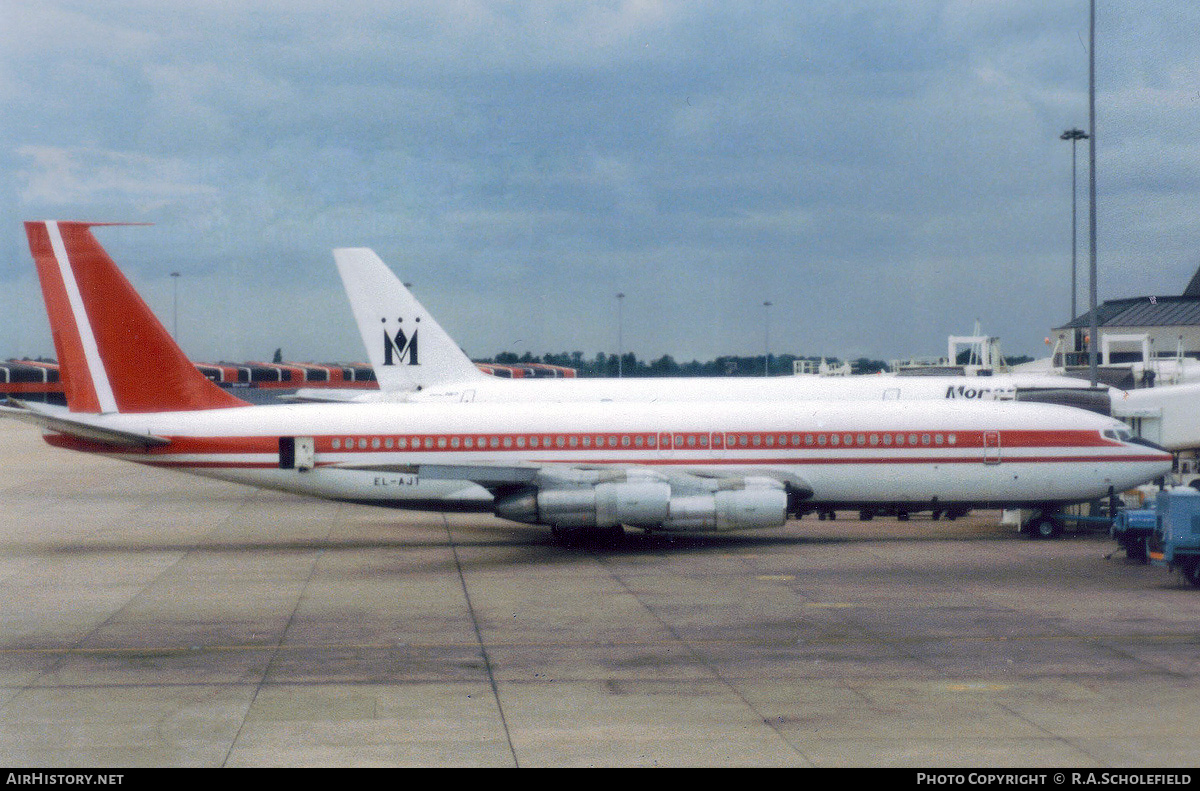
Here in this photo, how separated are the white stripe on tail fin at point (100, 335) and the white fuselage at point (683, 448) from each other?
658 mm

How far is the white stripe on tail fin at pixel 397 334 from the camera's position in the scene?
47.2 metres

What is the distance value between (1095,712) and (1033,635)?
5055 millimetres

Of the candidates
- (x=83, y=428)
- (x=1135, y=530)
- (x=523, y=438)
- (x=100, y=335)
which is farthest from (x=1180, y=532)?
(x=100, y=335)

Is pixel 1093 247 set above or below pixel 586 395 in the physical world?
above

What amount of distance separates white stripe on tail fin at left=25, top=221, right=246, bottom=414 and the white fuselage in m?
0.66

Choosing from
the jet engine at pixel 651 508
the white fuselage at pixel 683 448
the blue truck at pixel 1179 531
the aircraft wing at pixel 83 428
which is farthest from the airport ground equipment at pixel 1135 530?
the aircraft wing at pixel 83 428

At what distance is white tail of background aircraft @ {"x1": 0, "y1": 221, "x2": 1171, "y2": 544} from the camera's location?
3209 centimetres

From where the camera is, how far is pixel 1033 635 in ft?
65.7

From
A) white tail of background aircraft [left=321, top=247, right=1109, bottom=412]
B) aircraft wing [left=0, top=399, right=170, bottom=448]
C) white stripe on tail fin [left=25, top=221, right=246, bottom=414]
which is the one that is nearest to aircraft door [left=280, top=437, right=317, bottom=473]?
white stripe on tail fin [left=25, top=221, right=246, bottom=414]

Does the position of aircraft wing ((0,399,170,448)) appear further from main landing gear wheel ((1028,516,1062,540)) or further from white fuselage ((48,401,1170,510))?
main landing gear wheel ((1028,516,1062,540))

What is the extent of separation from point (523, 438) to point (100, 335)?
38.4 feet

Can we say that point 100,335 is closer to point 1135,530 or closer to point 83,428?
point 83,428
